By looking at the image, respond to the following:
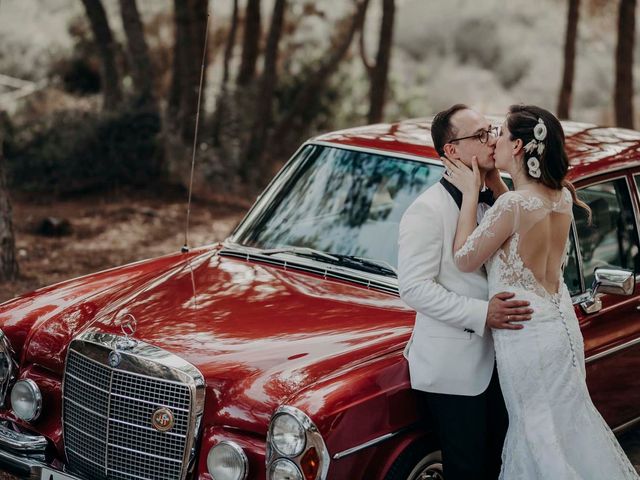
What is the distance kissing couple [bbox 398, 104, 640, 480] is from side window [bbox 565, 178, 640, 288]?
1.47 m

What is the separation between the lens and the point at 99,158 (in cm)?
1411

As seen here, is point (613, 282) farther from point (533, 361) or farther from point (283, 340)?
point (283, 340)

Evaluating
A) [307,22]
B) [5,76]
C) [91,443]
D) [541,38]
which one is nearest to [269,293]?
[91,443]

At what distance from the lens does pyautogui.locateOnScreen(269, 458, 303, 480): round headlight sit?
12.2ft

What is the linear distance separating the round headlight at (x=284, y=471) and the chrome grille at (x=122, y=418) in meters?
0.43

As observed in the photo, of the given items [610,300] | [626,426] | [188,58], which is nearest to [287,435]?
[610,300]

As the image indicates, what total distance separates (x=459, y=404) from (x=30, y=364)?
205 cm

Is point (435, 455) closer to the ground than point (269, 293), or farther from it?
closer to the ground

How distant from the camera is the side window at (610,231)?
5.55 m

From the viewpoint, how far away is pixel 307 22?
2939 centimetres

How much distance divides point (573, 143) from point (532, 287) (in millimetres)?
1814

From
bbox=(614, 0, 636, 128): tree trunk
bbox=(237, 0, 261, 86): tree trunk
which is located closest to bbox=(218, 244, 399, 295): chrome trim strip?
bbox=(614, 0, 636, 128): tree trunk

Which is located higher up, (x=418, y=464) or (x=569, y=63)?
(x=569, y=63)

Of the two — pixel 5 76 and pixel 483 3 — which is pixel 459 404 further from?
pixel 483 3
